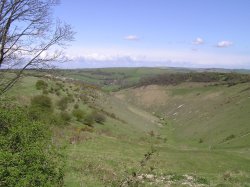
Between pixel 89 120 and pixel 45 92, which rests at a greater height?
pixel 45 92

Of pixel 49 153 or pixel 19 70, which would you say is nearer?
pixel 49 153

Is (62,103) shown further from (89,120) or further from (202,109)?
(202,109)

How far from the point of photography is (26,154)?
371 inches

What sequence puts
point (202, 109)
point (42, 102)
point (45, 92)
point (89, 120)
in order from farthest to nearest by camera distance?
point (202, 109)
point (45, 92)
point (89, 120)
point (42, 102)

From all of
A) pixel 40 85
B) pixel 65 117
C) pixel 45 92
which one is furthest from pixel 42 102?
pixel 40 85

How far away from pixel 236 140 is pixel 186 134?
2194 centimetres

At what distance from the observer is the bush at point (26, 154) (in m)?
8.76

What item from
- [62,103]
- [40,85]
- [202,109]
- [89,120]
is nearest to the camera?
[89,120]

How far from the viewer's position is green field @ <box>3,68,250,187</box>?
18.6 metres

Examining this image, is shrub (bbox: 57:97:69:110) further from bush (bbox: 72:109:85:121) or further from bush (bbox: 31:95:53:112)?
bush (bbox: 31:95:53:112)

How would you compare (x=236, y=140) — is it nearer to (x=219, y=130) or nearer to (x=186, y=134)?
(x=219, y=130)

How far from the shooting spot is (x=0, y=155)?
8.79 meters

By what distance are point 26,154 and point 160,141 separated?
172 ft

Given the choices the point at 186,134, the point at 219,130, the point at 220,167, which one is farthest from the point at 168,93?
the point at 220,167
